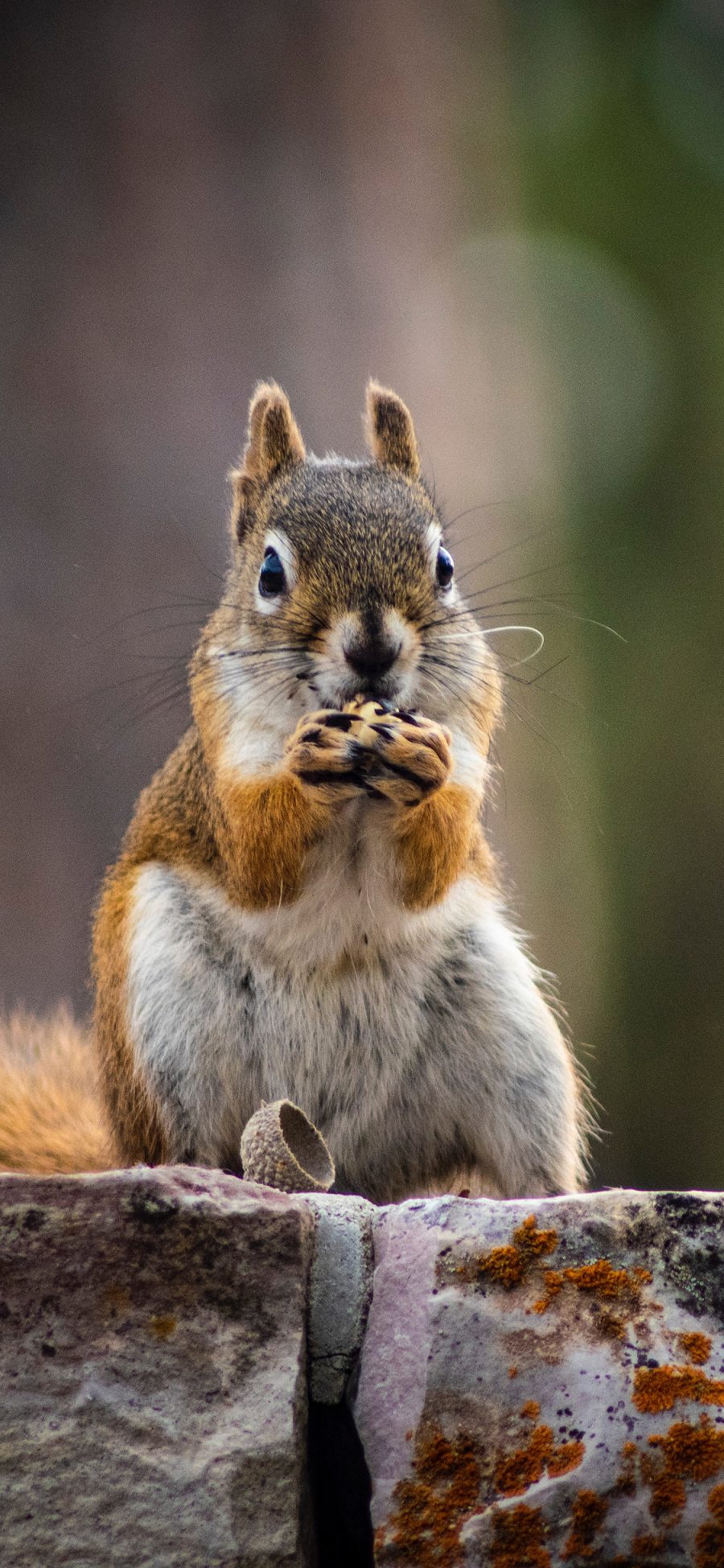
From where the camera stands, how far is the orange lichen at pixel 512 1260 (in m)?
1.09

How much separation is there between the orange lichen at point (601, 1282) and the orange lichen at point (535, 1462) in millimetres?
100

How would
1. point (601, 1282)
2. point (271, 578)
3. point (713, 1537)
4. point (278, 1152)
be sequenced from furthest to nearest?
point (271, 578) → point (278, 1152) → point (601, 1282) → point (713, 1537)

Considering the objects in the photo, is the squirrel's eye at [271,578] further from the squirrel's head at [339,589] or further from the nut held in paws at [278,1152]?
the nut held in paws at [278,1152]

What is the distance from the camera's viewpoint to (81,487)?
324 centimetres

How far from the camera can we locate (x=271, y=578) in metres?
1.89

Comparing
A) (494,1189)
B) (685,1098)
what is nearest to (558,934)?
(685,1098)

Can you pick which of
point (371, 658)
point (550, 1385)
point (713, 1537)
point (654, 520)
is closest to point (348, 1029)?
point (371, 658)

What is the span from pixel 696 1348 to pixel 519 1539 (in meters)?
0.19

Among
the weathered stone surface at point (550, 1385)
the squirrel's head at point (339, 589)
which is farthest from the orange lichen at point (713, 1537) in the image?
the squirrel's head at point (339, 589)

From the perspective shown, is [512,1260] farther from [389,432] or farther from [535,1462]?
[389,432]

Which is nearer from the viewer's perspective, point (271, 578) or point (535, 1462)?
point (535, 1462)

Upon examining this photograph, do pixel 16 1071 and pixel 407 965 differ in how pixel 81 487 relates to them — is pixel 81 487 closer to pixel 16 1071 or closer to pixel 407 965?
pixel 16 1071

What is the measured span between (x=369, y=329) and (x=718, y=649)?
134 cm

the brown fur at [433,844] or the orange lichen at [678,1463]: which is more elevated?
the brown fur at [433,844]
